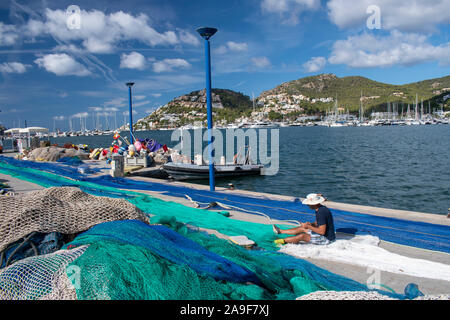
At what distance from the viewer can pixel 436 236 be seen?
518 cm

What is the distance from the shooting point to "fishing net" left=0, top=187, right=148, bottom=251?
12.2 feet

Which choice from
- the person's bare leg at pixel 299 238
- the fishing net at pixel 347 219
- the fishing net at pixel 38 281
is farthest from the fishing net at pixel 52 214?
the fishing net at pixel 347 219

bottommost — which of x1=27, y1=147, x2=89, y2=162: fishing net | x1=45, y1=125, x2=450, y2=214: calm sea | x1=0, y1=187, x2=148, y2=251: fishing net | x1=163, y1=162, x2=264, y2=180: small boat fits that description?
x1=45, y1=125, x2=450, y2=214: calm sea

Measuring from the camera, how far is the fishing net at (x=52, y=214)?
12.2 ft

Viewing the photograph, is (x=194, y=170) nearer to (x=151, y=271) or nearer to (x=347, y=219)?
(x=347, y=219)

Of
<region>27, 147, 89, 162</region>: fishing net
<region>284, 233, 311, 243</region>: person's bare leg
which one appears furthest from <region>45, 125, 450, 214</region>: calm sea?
<region>284, 233, 311, 243</region>: person's bare leg

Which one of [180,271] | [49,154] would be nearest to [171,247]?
[180,271]

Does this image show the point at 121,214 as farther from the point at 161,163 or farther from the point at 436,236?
the point at 161,163

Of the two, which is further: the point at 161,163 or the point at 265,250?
the point at 161,163

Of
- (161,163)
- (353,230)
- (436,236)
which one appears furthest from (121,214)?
(161,163)

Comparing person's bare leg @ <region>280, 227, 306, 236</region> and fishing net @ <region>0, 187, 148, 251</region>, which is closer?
fishing net @ <region>0, 187, 148, 251</region>

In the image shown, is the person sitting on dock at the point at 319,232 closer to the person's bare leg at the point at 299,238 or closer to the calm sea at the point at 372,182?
the person's bare leg at the point at 299,238

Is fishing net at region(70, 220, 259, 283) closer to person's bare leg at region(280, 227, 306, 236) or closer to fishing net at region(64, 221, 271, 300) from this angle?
fishing net at region(64, 221, 271, 300)
